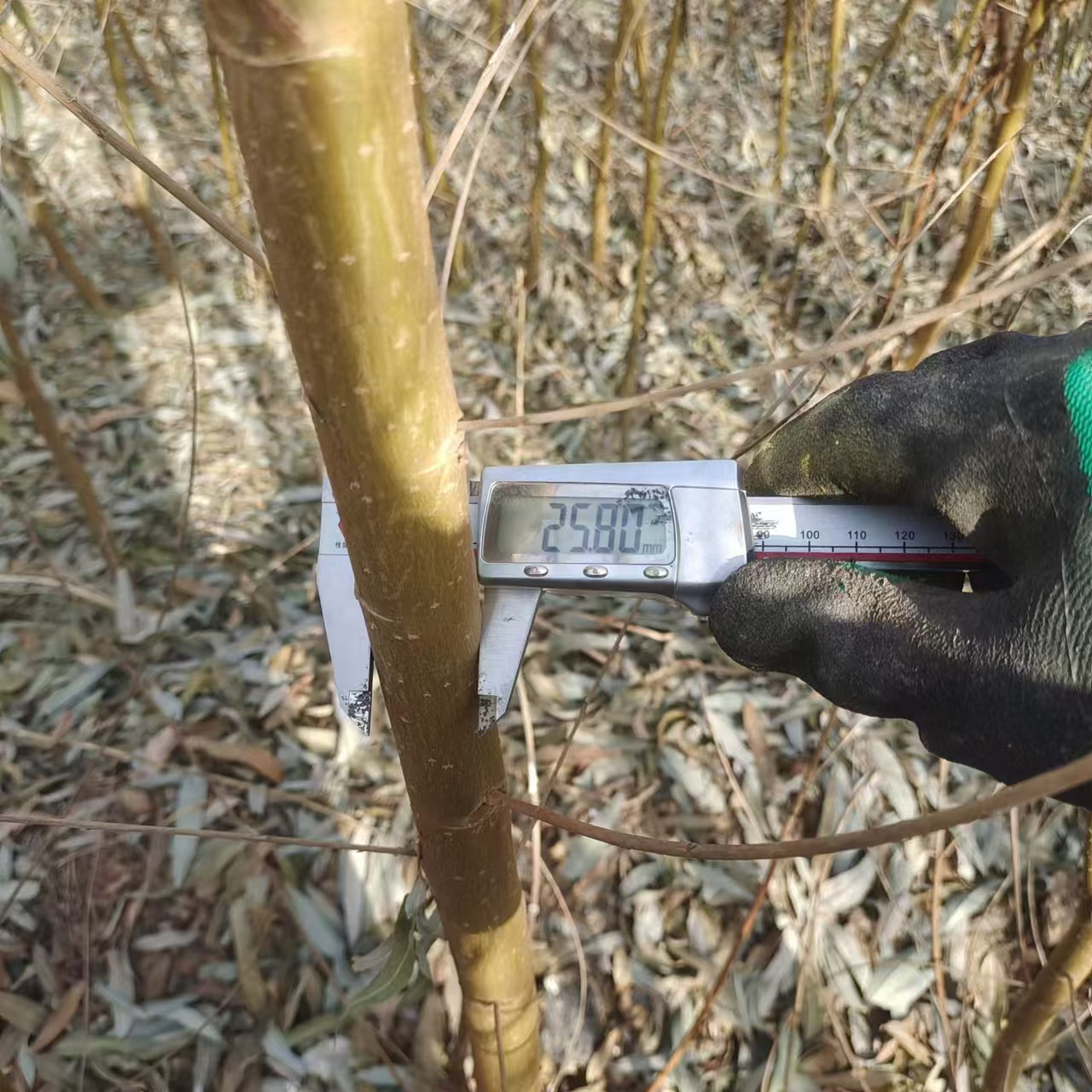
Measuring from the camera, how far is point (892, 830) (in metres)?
0.37

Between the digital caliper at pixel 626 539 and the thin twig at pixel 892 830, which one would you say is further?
the digital caliper at pixel 626 539

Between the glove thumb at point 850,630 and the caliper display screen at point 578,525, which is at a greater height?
the caliper display screen at point 578,525

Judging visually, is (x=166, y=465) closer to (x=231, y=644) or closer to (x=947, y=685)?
(x=231, y=644)

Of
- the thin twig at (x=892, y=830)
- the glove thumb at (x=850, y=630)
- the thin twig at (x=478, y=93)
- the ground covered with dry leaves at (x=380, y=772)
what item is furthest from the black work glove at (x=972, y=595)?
the thin twig at (x=478, y=93)

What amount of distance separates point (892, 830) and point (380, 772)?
130 centimetres

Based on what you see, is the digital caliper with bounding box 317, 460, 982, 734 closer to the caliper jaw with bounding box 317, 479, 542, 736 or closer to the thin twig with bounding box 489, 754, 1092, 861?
the caliper jaw with bounding box 317, 479, 542, 736

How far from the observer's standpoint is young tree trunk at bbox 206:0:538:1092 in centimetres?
33

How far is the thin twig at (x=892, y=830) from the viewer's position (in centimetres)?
32

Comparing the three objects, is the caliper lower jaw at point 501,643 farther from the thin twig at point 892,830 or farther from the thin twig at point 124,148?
the thin twig at point 124,148

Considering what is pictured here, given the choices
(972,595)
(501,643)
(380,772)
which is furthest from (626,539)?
(380,772)

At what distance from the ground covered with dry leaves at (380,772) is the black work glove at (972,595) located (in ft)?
0.34

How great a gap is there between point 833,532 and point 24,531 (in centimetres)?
167

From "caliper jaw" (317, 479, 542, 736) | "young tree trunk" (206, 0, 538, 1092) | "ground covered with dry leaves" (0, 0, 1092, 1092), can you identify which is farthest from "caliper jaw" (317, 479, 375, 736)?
"ground covered with dry leaves" (0, 0, 1092, 1092)

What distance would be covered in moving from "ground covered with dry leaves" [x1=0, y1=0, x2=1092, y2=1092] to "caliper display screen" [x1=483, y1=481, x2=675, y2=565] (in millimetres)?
149
